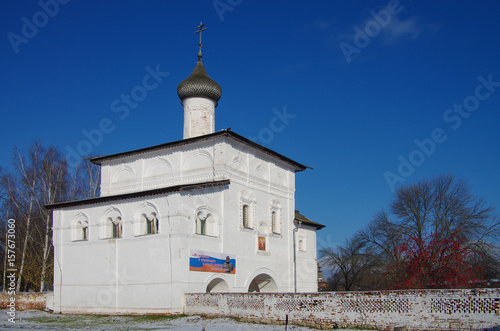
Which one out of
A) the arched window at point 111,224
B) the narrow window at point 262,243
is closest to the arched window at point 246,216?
the narrow window at point 262,243

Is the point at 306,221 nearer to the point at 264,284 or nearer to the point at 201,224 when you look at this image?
the point at 264,284

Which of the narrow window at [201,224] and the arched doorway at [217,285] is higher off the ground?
the narrow window at [201,224]

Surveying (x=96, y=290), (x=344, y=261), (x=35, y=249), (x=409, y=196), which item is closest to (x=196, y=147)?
(x=96, y=290)

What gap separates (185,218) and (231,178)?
10.4ft

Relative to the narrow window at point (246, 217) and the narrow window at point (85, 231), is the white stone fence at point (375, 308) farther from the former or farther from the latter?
the narrow window at point (85, 231)

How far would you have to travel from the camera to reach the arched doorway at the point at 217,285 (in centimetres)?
1892

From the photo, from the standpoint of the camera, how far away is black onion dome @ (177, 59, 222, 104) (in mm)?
22812

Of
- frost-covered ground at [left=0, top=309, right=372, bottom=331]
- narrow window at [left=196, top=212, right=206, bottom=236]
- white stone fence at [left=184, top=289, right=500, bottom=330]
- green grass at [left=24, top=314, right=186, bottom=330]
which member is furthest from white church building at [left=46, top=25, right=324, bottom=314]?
white stone fence at [left=184, top=289, right=500, bottom=330]

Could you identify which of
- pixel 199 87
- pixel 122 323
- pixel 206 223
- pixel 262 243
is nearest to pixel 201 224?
pixel 206 223

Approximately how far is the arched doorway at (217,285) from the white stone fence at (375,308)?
9.00 feet

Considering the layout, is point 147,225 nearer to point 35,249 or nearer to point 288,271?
point 288,271

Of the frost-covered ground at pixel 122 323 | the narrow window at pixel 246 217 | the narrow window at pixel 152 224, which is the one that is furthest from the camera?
the narrow window at pixel 246 217

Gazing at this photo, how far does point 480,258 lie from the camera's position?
92.3 feet

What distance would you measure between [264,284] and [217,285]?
12.6ft
